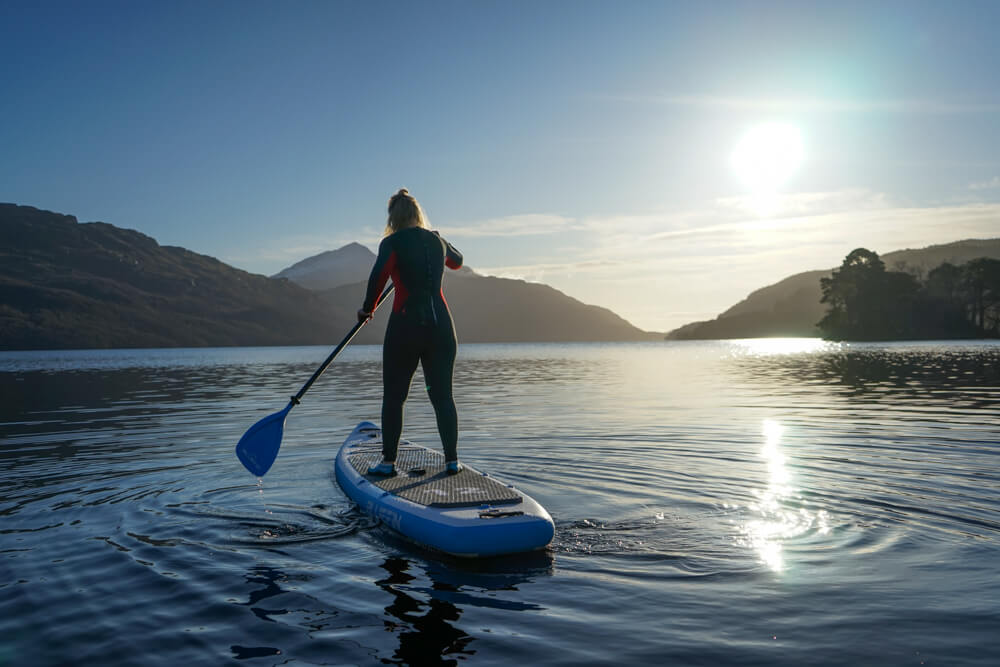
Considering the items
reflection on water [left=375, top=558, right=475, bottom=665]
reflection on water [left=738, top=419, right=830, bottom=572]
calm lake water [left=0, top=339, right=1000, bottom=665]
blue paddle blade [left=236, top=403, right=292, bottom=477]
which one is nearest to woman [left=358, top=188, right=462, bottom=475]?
calm lake water [left=0, top=339, right=1000, bottom=665]

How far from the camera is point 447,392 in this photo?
24.2 ft

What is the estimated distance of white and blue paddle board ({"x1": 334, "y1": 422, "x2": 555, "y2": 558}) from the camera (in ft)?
18.6

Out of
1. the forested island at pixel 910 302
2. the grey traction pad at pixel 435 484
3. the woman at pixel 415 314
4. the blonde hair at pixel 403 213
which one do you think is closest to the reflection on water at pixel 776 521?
the grey traction pad at pixel 435 484

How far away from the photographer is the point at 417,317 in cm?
734

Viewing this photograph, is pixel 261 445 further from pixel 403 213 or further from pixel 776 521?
pixel 776 521

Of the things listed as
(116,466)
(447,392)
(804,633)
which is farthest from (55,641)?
(116,466)

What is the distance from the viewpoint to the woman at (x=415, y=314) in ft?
24.1

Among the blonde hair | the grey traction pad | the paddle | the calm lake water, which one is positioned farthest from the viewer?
the paddle

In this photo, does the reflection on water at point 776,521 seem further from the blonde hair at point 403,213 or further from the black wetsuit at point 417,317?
the blonde hair at point 403,213

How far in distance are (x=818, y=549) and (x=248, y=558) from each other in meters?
5.36

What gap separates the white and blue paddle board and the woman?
665 mm

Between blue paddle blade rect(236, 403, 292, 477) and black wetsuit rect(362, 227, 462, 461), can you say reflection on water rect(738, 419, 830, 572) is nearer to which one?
black wetsuit rect(362, 227, 462, 461)

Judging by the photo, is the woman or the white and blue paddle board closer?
the white and blue paddle board

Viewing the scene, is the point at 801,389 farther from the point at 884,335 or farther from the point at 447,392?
the point at 884,335
